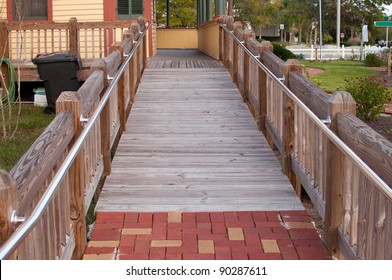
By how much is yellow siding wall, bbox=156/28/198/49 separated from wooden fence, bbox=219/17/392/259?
18.3 metres

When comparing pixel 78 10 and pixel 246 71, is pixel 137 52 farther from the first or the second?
pixel 78 10

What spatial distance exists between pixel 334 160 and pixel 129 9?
509 inches

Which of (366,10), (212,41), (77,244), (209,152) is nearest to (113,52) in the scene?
(209,152)

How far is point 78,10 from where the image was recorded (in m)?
16.4

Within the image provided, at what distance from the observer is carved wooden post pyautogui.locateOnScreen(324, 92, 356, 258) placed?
4.37 meters

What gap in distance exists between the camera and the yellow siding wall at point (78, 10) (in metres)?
16.4

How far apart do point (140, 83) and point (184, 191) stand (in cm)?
557

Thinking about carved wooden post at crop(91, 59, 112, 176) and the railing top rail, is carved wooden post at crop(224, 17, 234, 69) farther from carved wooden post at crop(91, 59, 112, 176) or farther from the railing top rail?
carved wooden post at crop(91, 59, 112, 176)

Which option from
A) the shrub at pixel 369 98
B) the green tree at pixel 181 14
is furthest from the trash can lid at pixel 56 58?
the green tree at pixel 181 14

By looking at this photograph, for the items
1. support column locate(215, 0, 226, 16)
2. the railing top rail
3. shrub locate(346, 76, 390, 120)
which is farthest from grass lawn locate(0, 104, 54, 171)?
shrub locate(346, 76, 390, 120)

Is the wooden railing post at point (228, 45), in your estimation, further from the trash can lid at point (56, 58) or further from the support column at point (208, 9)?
the support column at point (208, 9)

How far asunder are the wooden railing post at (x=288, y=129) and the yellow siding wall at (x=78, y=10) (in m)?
10.7

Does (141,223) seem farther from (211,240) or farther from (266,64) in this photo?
(266,64)

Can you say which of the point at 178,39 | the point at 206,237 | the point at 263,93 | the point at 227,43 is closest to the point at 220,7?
the point at 227,43
